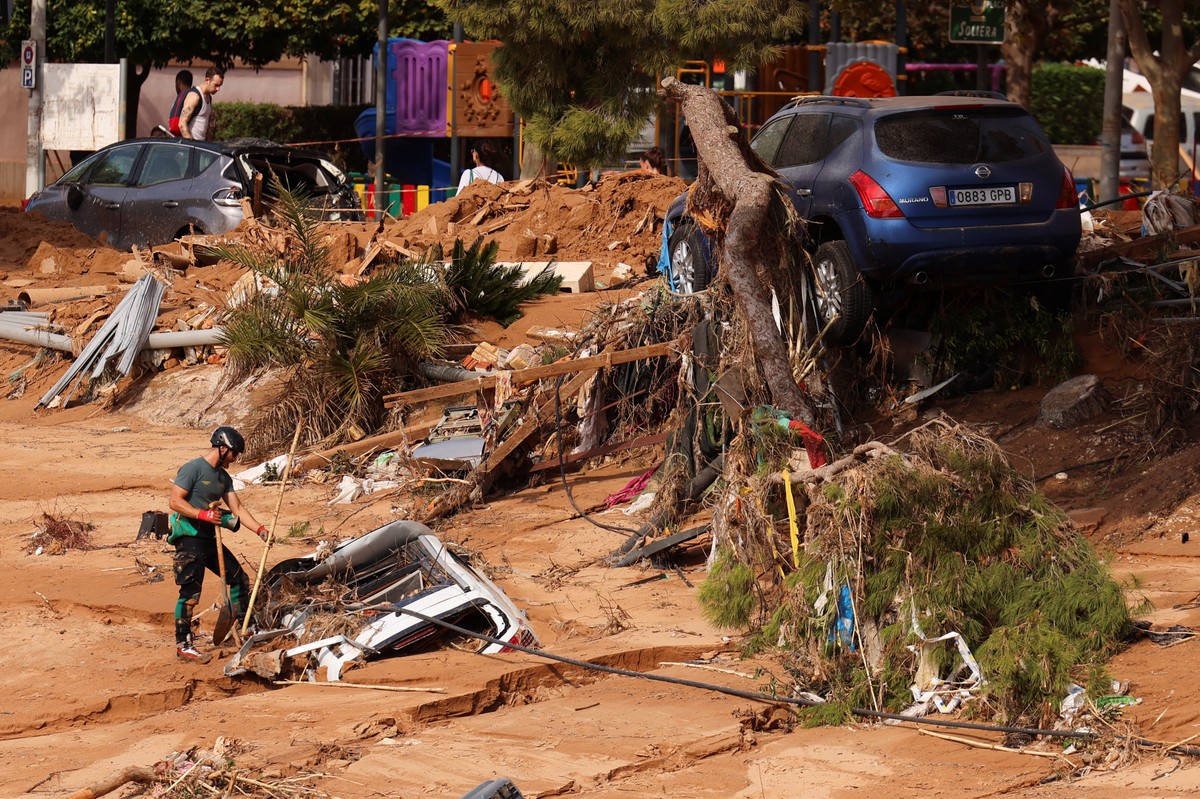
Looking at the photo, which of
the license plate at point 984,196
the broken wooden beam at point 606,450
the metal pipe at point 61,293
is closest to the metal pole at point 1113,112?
the license plate at point 984,196

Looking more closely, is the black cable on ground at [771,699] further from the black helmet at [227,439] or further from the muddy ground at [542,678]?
the black helmet at [227,439]

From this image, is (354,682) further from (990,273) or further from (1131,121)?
(1131,121)

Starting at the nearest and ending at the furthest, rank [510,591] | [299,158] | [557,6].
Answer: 1. [510,591]
2. [299,158]
3. [557,6]

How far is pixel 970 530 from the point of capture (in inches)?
307

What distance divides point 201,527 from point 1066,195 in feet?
22.6

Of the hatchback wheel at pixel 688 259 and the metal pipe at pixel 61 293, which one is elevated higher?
the hatchback wheel at pixel 688 259

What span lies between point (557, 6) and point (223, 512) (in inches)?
527

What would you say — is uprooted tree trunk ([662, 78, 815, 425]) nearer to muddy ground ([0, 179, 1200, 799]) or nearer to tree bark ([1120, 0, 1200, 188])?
muddy ground ([0, 179, 1200, 799])

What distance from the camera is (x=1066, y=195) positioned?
466 inches

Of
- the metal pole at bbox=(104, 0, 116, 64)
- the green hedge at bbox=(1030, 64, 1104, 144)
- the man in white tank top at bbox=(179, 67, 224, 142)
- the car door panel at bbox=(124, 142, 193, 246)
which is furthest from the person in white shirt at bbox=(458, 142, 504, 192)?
the green hedge at bbox=(1030, 64, 1104, 144)

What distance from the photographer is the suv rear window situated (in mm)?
11539

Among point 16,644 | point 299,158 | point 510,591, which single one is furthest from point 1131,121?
point 16,644

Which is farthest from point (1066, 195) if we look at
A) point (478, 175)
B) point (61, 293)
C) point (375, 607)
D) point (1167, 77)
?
point (61, 293)

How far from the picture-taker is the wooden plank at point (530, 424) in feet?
39.7
